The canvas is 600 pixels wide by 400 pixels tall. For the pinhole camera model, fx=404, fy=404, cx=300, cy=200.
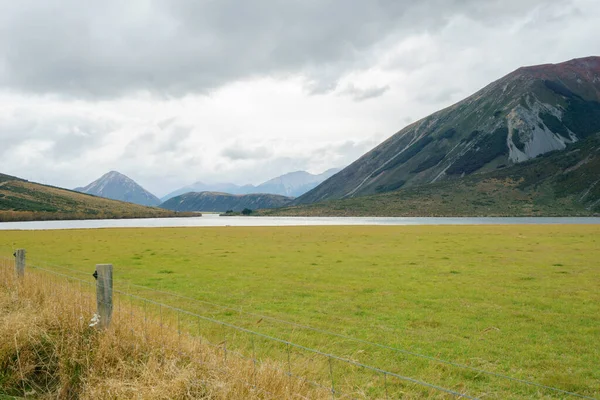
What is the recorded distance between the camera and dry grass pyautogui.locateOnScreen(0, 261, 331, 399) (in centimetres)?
656

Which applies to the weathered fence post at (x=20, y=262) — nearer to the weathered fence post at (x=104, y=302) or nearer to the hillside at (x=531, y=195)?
the weathered fence post at (x=104, y=302)

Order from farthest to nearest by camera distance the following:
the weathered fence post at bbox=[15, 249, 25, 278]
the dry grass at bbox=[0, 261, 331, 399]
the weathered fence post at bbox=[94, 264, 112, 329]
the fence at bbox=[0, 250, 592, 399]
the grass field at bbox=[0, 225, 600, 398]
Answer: the weathered fence post at bbox=[15, 249, 25, 278]
the grass field at bbox=[0, 225, 600, 398]
the weathered fence post at bbox=[94, 264, 112, 329]
the fence at bbox=[0, 250, 592, 399]
the dry grass at bbox=[0, 261, 331, 399]

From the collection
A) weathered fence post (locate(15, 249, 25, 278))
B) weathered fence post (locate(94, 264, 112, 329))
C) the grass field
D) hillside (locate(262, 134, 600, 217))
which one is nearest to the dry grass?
weathered fence post (locate(94, 264, 112, 329))

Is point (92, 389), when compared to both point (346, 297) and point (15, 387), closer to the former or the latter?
point (15, 387)

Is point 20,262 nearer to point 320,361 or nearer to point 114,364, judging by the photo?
point 114,364

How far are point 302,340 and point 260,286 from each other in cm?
831

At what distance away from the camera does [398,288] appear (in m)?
18.2

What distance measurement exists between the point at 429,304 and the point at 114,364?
11.2 m

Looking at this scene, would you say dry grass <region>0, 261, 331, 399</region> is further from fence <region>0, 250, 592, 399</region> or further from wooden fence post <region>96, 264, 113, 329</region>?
wooden fence post <region>96, 264, 113, 329</region>

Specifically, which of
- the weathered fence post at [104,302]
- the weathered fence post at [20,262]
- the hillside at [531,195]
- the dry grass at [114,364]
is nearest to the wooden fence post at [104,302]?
the weathered fence post at [104,302]

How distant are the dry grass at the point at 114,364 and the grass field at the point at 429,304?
3.68m

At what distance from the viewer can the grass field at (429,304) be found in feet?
30.9

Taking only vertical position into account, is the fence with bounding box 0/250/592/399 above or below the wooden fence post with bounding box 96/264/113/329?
below

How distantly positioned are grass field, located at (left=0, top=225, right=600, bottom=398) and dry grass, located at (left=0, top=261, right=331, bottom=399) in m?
3.68
